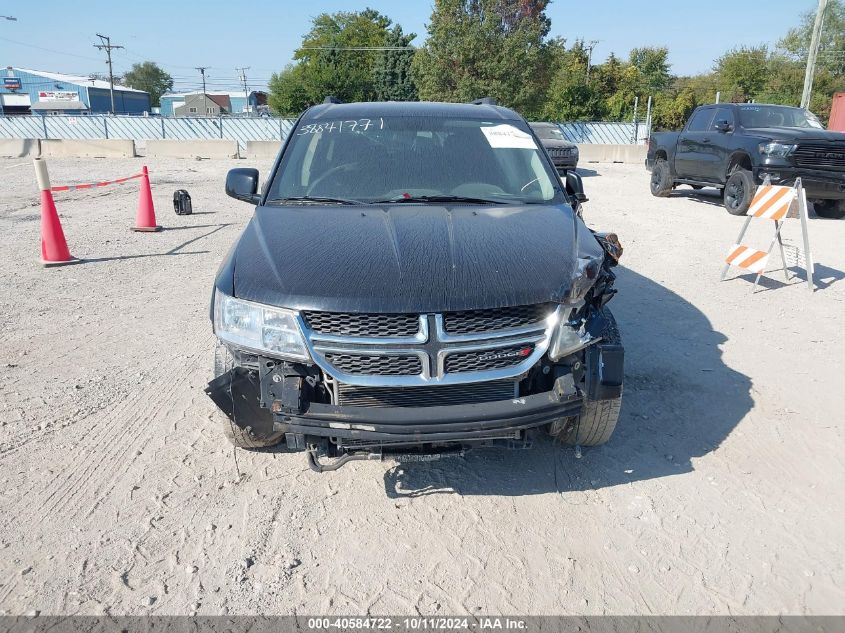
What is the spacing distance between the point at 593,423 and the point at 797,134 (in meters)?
10.4

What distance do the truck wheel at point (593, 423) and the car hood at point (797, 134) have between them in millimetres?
9993

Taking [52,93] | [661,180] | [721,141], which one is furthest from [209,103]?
→ [721,141]

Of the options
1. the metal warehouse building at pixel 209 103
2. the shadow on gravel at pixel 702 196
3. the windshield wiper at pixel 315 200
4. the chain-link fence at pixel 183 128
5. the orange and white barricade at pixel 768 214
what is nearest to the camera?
the windshield wiper at pixel 315 200

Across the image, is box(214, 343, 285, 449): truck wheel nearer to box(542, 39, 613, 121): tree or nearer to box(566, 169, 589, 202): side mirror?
box(566, 169, 589, 202): side mirror

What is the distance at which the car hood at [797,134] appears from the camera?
10.9 meters

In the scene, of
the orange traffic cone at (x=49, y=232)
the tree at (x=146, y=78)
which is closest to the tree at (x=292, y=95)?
the orange traffic cone at (x=49, y=232)

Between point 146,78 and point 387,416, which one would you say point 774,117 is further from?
point 146,78

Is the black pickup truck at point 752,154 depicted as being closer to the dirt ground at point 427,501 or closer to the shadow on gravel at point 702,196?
the shadow on gravel at point 702,196

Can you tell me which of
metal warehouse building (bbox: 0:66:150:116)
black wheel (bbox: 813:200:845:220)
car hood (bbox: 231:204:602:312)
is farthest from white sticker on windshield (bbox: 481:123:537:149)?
metal warehouse building (bbox: 0:66:150:116)

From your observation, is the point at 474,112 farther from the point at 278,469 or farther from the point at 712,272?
the point at 712,272

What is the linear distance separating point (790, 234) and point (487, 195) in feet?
27.5

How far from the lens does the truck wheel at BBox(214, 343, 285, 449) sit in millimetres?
2816

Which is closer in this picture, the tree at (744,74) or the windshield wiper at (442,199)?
the windshield wiper at (442,199)

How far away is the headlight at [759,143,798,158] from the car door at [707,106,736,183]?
2.94 ft
